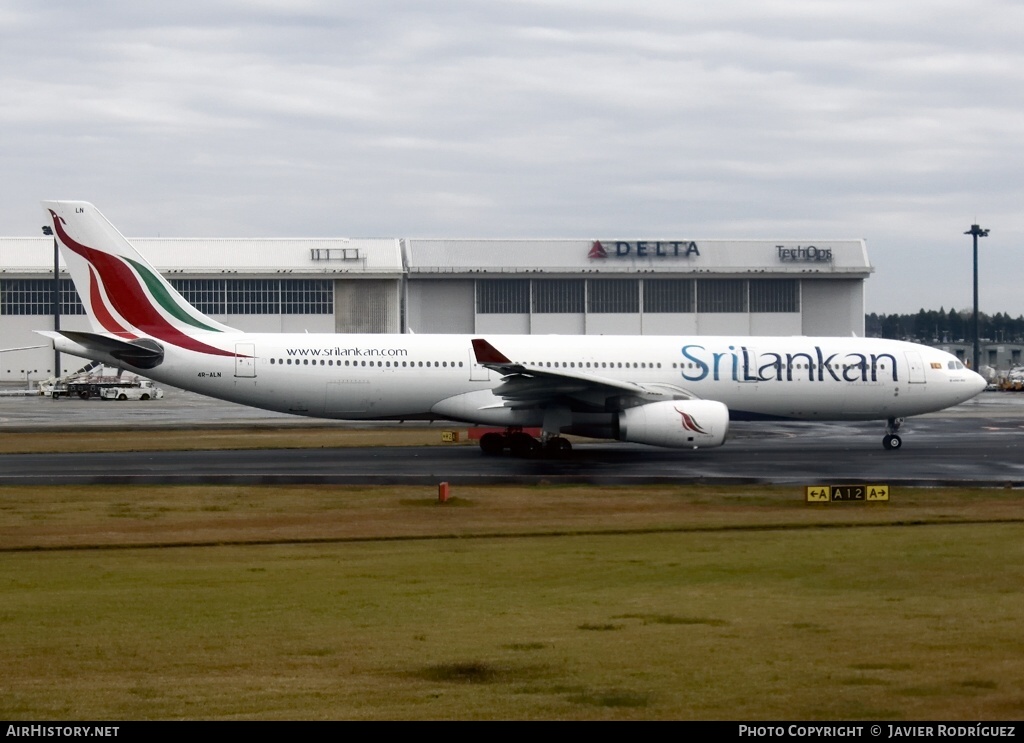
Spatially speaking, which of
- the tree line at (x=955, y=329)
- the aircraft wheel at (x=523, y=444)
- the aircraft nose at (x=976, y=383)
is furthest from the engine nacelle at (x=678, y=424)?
the tree line at (x=955, y=329)

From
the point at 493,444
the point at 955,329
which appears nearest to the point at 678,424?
the point at 493,444

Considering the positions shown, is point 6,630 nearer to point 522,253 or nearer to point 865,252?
point 522,253

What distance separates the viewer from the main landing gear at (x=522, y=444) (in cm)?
3425

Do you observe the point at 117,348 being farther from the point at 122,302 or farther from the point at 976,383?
the point at 976,383

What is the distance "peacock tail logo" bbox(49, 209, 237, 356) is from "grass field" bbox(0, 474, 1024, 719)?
10651mm

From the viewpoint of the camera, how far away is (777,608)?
14.1 meters

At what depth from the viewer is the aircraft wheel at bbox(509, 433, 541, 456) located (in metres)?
34.6

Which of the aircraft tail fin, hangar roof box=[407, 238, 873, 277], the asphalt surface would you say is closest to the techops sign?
hangar roof box=[407, 238, 873, 277]

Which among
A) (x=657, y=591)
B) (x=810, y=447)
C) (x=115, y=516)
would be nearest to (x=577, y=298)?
(x=810, y=447)

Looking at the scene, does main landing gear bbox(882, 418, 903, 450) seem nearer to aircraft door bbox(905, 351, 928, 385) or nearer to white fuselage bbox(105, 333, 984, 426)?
white fuselage bbox(105, 333, 984, 426)

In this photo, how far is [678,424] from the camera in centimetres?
3172

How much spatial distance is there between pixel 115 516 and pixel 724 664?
48.9 ft

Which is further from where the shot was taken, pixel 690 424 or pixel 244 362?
pixel 244 362

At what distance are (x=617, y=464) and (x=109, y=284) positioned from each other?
623 inches
